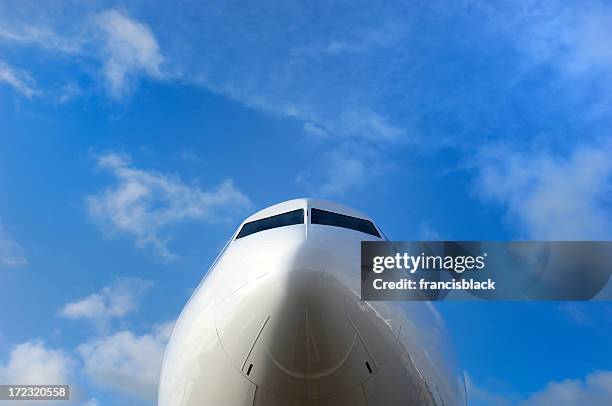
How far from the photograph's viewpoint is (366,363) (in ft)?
19.7

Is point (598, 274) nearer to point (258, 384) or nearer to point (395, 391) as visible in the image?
point (395, 391)

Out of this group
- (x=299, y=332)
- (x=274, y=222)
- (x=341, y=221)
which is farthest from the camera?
(x=341, y=221)

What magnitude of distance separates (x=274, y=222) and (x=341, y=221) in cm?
81

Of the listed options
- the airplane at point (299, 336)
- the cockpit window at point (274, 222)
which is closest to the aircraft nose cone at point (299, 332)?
the airplane at point (299, 336)

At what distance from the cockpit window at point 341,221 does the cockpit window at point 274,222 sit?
156 mm

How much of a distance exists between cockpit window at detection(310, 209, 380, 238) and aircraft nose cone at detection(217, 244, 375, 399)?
1566mm

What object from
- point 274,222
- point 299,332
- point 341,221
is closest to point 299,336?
point 299,332

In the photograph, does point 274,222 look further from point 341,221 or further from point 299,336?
point 299,336

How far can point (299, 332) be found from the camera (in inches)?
223

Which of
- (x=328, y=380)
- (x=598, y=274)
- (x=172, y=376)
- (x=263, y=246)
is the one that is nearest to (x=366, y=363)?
(x=328, y=380)

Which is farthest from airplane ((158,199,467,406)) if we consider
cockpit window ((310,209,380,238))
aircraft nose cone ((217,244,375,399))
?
cockpit window ((310,209,380,238))

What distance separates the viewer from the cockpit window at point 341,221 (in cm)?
769

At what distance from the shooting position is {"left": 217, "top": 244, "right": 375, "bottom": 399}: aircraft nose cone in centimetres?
565

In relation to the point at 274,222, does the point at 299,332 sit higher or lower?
lower
